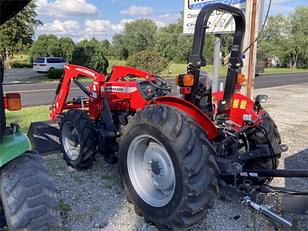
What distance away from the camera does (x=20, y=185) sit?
2420 millimetres

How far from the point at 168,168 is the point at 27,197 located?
1589 millimetres

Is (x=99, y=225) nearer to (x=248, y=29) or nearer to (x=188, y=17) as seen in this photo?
(x=248, y=29)

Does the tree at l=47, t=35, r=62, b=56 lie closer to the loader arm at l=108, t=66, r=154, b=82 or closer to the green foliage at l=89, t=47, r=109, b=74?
the green foliage at l=89, t=47, r=109, b=74

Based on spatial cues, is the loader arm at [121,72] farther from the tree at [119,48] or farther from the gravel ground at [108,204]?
the tree at [119,48]

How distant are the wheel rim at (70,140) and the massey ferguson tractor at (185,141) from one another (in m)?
0.03

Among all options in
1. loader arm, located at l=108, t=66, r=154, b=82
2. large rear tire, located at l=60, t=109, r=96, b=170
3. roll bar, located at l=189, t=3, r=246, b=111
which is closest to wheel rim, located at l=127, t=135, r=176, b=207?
roll bar, located at l=189, t=3, r=246, b=111

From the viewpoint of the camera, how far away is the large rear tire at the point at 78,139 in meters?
4.99

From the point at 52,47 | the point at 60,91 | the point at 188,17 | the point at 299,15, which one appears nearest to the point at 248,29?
the point at 188,17

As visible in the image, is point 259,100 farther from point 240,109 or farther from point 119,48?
point 119,48

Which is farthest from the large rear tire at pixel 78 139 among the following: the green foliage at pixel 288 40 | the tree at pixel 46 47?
the green foliage at pixel 288 40

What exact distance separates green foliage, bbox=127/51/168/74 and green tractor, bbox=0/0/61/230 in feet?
77.2

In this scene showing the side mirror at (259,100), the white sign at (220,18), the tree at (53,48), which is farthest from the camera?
the tree at (53,48)

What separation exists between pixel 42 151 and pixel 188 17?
471 cm

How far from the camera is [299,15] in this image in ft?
208
